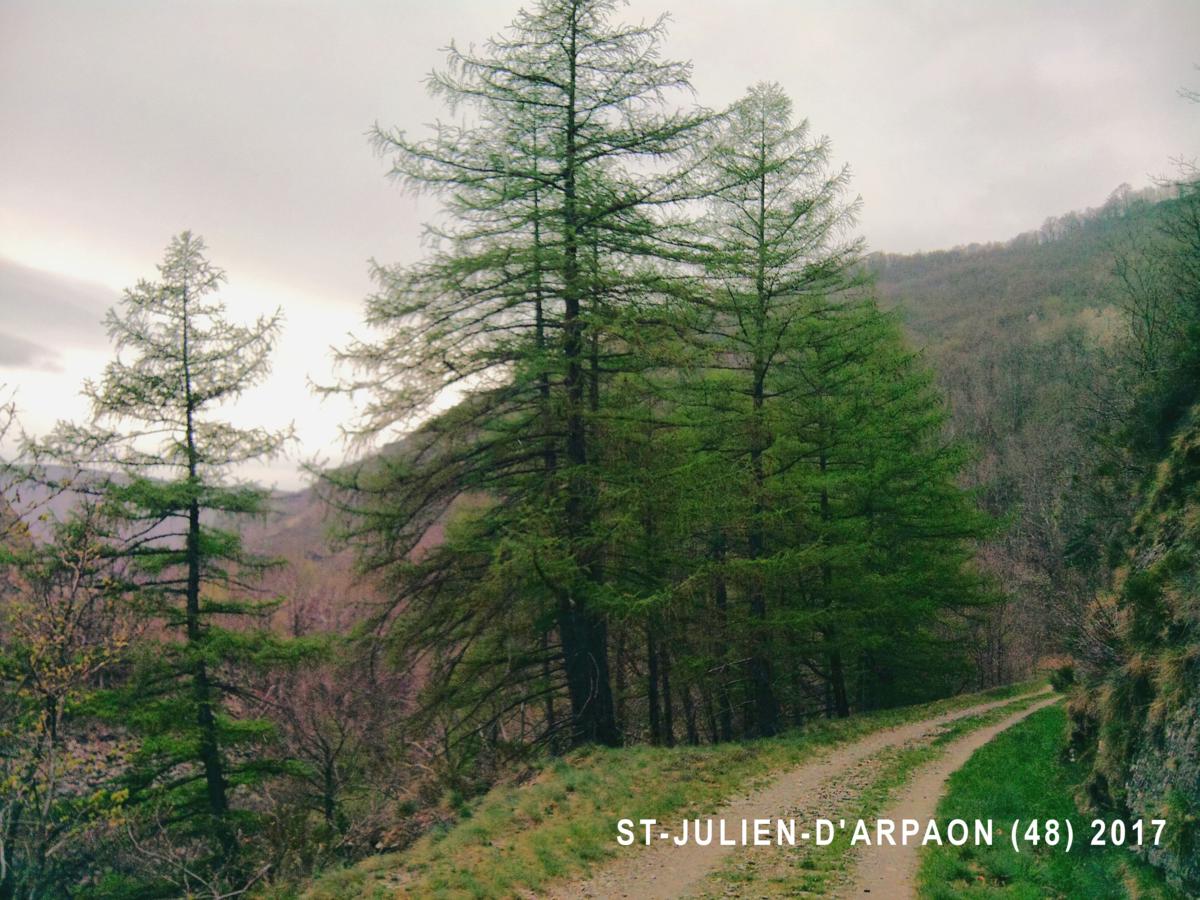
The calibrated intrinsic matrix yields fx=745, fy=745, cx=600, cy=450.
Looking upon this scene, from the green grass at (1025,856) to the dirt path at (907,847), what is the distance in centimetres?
14

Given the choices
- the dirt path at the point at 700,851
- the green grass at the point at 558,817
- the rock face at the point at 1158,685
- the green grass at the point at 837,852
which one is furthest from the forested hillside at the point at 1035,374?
the green grass at the point at 558,817

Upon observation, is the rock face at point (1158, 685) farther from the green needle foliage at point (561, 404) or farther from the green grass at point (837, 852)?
the green needle foliage at point (561, 404)

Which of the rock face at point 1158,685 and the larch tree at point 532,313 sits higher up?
the larch tree at point 532,313

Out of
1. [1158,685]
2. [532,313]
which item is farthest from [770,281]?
[1158,685]

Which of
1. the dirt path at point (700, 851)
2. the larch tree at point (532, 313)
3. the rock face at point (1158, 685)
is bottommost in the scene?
the dirt path at point (700, 851)

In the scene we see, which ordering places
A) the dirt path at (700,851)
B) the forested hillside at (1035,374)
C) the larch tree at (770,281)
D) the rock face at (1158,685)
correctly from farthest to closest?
the forested hillside at (1035,374) → the larch tree at (770,281) → the dirt path at (700,851) → the rock face at (1158,685)

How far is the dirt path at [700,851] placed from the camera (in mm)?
7070

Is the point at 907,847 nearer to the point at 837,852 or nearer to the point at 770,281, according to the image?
the point at 837,852

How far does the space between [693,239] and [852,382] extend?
5.99 metres

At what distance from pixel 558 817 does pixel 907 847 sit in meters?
3.80

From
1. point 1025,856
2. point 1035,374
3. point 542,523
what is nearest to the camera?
point 1025,856

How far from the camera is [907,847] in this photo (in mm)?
7625

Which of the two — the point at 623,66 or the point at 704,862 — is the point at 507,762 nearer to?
the point at 704,862

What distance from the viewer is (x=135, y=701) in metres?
12.7
